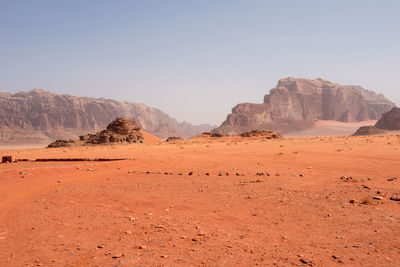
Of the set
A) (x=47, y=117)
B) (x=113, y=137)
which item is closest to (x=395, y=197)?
(x=113, y=137)

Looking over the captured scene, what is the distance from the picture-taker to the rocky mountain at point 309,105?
143125mm

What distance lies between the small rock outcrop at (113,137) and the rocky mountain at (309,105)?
91347 millimetres

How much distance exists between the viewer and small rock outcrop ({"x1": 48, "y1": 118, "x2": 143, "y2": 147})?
44.3 metres

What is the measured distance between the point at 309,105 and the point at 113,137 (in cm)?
13867

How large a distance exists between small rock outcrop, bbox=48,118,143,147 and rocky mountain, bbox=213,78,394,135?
300ft

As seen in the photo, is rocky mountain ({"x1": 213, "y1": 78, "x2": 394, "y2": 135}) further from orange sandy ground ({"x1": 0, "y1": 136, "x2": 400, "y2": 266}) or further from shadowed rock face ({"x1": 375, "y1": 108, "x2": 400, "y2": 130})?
orange sandy ground ({"x1": 0, "y1": 136, "x2": 400, "y2": 266})

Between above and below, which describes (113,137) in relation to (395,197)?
above

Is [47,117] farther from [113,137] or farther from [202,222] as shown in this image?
[202,222]

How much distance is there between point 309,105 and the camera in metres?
163

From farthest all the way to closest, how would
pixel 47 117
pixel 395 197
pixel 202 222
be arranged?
1. pixel 47 117
2. pixel 395 197
3. pixel 202 222

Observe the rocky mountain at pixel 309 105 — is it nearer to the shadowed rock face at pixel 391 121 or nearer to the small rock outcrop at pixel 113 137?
the shadowed rock face at pixel 391 121

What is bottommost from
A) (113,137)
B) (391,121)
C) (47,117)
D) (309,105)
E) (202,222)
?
(202,222)

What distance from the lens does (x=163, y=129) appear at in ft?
594

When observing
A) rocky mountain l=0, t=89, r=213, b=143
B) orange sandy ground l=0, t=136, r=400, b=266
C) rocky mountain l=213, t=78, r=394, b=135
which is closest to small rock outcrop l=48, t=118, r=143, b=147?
orange sandy ground l=0, t=136, r=400, b=266
